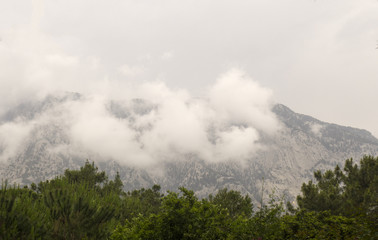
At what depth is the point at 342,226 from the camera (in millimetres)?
13727

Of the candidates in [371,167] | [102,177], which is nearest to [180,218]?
[371,167]

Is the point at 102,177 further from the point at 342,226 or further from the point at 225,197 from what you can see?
the point at 342,226

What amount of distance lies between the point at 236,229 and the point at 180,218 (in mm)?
3501

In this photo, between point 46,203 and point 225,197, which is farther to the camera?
point 225,197

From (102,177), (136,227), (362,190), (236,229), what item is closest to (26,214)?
(136,227)

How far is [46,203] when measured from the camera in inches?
740

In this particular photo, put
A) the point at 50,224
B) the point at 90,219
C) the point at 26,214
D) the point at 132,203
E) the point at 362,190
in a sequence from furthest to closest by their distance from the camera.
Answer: the point at 132,203
the point at 362,190
the point at 90,219
the point at 50,224
the point at 26,214

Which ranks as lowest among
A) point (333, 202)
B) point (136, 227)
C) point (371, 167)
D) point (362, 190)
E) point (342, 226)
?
point (136, 227)

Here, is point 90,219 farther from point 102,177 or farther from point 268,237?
point 102,177

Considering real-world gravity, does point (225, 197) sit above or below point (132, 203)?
above

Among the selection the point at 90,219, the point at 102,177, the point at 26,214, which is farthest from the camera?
the point at 102,177

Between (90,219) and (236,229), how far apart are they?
37.5 feet

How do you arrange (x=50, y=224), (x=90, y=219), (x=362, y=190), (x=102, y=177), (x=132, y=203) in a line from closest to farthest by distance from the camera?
(x=50, y=224) → (x=90, y=219) → (x=362, y=190) → (x=132, y=203) → (x=102, y=177)

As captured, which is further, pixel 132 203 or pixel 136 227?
pixel 132 203
